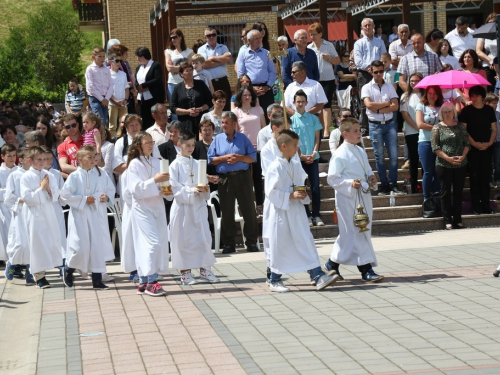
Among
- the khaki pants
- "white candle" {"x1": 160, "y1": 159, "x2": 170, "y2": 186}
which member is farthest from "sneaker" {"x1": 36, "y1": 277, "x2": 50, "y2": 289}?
the khaki pants

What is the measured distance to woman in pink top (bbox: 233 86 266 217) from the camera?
15.0 meters

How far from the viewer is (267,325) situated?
28.5ft

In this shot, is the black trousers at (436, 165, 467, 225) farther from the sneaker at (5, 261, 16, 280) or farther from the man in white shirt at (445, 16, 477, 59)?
the sneaker at (5, 261, 16, 280)

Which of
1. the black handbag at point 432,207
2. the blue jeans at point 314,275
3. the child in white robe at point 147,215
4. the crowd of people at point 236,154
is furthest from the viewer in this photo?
the black handbag at point 432,207

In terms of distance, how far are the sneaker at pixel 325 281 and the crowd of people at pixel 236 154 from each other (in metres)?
0.04

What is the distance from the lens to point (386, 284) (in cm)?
1061

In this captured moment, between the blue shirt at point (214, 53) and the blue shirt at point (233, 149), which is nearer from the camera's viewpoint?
the blue shirt at point (233, 149)

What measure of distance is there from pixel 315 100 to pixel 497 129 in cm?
314

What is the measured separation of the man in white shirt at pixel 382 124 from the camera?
15836mm

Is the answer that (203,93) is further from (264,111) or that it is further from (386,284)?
(386,284)

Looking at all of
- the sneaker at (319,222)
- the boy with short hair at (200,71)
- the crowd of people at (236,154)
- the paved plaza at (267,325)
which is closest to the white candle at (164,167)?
the crowd of people at (236,154)

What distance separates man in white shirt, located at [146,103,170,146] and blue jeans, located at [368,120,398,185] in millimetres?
3550

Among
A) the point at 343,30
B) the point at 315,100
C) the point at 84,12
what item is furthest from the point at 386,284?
the point at 84,12

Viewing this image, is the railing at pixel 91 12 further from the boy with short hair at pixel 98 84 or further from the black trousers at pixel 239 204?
the black trousers at pixel 239 204
